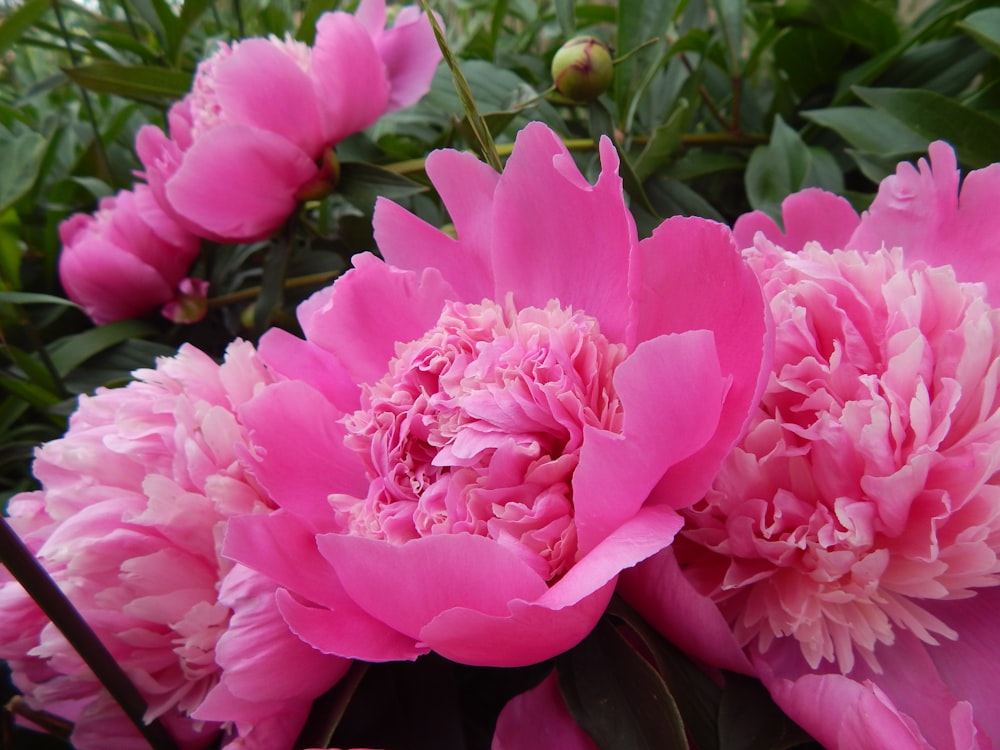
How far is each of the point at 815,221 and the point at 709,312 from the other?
0.11 m

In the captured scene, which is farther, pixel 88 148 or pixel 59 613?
pixel 88 148

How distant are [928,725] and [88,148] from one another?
2.38ft

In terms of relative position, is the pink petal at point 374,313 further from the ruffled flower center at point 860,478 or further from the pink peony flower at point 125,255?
the pink peony flower at point 125,255

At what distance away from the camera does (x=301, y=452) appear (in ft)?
0.86

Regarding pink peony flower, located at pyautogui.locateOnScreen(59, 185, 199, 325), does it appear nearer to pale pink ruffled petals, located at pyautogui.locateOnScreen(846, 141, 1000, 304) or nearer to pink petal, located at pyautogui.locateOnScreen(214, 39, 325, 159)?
pink petal, located at pyautogui.locateOnScreen(214, 39, 325, 159)

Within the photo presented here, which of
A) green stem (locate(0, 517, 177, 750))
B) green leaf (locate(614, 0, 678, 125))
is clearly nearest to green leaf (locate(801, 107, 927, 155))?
green leaf (locate(614, 0, 678, 125))

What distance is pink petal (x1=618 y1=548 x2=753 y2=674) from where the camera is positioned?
21 cm

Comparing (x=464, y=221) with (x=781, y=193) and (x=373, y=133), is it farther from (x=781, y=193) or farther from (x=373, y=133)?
(x=373, y=133)

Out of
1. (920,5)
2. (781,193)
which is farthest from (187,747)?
(920,5)

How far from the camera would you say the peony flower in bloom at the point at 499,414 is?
0.19m

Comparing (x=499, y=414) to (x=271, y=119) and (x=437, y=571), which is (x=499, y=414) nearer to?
(x=437, y=571)

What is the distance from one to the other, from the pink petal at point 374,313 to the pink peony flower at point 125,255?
31 centimetres

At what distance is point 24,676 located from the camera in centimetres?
32

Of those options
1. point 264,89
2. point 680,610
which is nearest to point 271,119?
point 264,89
